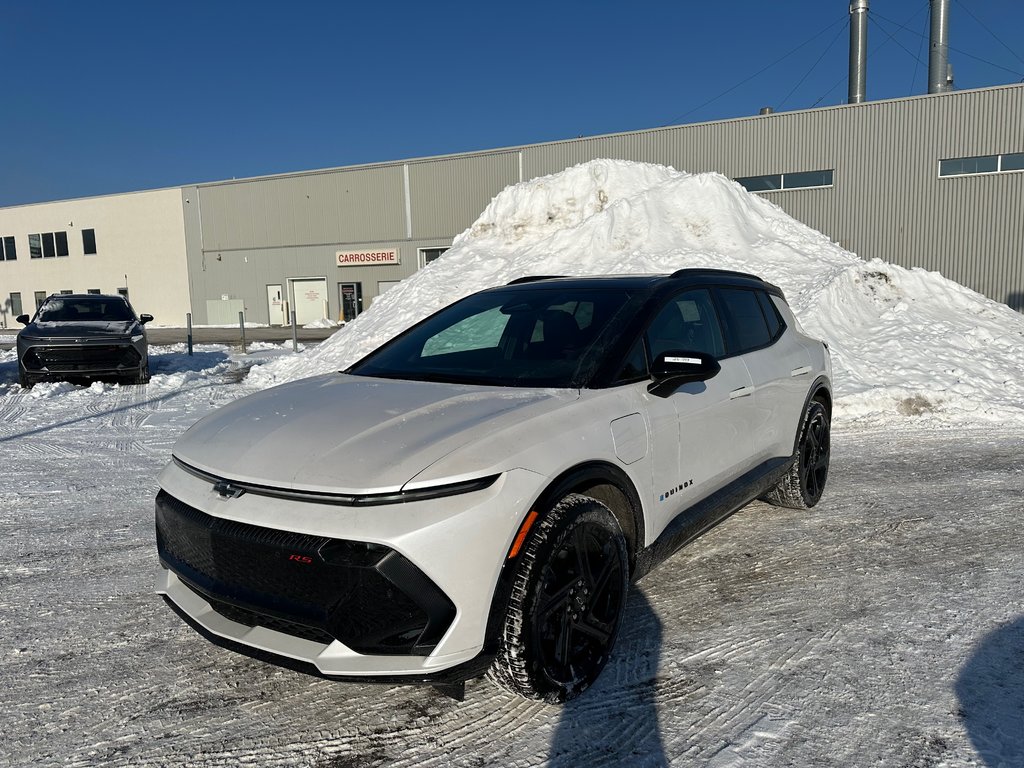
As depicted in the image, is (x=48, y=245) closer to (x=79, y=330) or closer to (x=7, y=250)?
(x=7, y=250)

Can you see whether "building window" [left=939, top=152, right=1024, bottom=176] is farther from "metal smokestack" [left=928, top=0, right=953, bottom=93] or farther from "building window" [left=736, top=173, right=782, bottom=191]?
"metal smokestack" [left=928, top=0, right=953, bottom=93]

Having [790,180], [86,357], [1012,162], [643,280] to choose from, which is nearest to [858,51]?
[790,180]

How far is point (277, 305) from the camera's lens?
39.6 meters

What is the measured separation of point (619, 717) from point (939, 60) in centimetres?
3763

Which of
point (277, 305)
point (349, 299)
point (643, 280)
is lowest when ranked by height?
point (277, 305)

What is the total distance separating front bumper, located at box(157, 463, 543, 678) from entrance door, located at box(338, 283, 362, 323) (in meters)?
36.0

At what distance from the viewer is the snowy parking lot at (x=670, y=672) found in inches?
100

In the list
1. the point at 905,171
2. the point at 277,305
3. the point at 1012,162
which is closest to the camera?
the point at 1012,162

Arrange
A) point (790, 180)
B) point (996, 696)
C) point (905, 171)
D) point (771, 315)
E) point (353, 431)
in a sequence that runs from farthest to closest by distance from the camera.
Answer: point (790, 180), point (905, 171), point (771, 315), point (996, 696), point (353, 431)

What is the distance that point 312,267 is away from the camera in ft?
126

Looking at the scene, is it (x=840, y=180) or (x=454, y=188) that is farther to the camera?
(x=454, y=188)

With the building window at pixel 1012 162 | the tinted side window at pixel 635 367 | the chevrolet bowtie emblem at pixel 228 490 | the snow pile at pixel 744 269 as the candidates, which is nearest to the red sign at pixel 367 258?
the snow pile at pixel 744 269

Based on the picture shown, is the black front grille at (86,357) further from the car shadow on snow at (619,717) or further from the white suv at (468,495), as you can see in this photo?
the car shadow on snow at (619,717)

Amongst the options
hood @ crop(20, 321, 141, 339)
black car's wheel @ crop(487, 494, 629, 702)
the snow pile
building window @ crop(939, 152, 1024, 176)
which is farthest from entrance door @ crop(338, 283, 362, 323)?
black car's wheel @ crop(487, 494, 629, 702)
